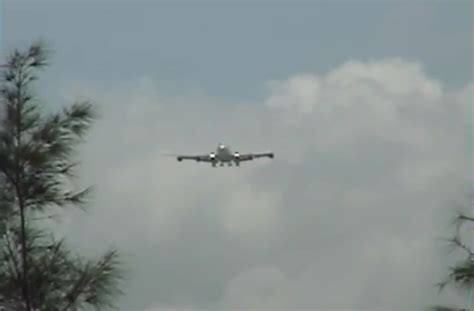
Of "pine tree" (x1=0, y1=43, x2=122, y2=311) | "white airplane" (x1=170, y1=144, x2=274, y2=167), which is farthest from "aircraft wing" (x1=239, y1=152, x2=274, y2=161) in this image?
"pine tree" (x1=0, y1=43, x2=122, y2=311)

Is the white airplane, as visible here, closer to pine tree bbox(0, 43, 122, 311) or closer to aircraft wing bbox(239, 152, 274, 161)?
aircraft wing bbox(239, 152, 274, 161)

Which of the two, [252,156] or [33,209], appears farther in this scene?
[252,156]

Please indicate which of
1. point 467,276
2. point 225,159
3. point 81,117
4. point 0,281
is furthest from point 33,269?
point 225,159

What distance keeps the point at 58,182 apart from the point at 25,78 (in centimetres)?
150

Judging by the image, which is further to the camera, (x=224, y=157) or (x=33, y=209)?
(x=224, y=157)

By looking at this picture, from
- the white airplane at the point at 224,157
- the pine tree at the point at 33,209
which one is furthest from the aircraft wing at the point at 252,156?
the pine tree at the point at 33,209

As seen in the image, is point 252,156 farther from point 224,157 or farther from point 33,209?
point 33,209

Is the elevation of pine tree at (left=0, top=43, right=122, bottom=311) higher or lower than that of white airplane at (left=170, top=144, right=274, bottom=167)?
lower

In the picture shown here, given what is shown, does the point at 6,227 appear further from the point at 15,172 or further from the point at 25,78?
the point at 25,78

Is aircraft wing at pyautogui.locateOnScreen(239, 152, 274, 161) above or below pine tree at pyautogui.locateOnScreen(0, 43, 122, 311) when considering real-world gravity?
above

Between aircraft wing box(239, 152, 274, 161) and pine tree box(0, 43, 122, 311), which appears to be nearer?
pine tree box(0, 43, 122, 311)

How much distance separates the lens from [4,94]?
1386cm

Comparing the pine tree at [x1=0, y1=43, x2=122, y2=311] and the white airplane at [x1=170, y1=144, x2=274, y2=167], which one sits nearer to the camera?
the pine tree at [x1=0, y1=43, x2=122, y2=311]

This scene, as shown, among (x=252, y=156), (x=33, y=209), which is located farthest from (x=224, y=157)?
(x=33, y=209)
